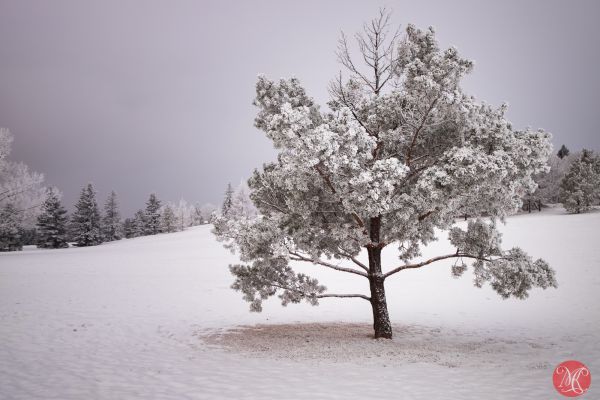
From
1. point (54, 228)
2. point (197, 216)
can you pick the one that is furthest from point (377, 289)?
point (197, 216)

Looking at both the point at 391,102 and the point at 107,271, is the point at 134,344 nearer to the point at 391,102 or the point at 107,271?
the point at 391,102

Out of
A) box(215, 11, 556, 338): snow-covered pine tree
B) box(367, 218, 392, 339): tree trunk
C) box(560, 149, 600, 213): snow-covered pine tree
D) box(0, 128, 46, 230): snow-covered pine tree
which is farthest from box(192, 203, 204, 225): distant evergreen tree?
box(367, 218, 392, 339): tree trunk

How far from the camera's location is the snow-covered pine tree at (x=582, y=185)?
46975mm

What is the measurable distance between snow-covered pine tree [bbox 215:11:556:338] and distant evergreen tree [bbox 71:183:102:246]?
61.3 meters

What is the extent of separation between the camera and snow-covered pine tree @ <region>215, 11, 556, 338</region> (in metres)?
8.78

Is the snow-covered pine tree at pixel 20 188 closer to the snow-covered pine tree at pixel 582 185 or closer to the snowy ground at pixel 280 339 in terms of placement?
the snowy ground at pixel 280 339

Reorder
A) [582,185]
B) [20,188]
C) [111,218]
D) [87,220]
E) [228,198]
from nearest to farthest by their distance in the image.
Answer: [20,188] → [582,185] → [87,220] → [111,218] → [228,198]

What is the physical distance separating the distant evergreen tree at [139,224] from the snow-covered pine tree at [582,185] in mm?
80691

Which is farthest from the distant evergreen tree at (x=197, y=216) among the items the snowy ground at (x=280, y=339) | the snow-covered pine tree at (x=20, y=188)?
the snowy ground at (x=280, y=339)

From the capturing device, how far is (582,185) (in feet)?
155

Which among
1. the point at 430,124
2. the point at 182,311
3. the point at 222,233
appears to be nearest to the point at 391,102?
the point at 430,124

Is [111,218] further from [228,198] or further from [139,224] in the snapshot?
[228,198]

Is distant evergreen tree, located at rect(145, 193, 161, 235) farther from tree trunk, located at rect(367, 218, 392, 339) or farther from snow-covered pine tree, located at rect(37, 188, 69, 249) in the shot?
tree trunk, located at rect(367, 218, 392, 339)

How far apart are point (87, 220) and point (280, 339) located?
205ft
